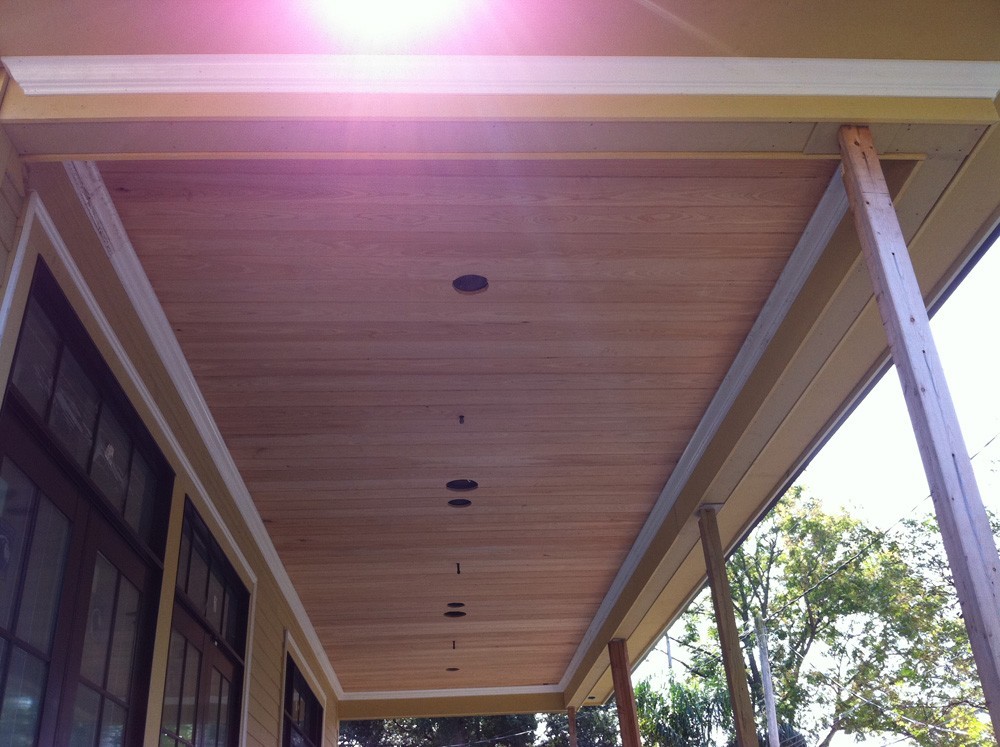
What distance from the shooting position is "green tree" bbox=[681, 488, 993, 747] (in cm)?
1145

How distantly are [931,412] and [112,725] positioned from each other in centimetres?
295

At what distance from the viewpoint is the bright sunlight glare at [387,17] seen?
2482mm

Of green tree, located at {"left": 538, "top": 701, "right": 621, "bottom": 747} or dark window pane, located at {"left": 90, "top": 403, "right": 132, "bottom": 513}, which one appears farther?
green tree, located at {"left": 538, "top": 701, "right": 621, "bottom": 747}

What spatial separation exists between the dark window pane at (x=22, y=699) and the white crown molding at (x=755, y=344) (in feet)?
9.67

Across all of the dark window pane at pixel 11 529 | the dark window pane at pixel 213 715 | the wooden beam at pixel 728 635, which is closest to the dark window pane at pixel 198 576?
the dark window pane at pixel 213 715

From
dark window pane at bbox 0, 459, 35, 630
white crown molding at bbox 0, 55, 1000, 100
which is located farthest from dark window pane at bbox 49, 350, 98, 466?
white crown molding at bbox 0, 55, 1000, 100

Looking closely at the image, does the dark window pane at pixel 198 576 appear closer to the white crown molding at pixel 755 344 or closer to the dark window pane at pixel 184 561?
the dark window pane at pixel 184 561

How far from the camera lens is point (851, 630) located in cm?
1408

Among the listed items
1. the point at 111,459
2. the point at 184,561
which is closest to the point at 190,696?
the point at 184,561

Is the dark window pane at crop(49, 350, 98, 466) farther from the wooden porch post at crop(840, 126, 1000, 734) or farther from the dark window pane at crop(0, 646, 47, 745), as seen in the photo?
the wooden porch post at crop(840, 126, 1000, 734)

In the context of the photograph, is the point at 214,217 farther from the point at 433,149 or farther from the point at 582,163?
the point at 582,163

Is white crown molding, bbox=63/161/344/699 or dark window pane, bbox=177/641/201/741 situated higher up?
white crown molding, bbox=63/161/344/699

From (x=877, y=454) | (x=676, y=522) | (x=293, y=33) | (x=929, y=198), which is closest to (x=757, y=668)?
(x=877, y=454)

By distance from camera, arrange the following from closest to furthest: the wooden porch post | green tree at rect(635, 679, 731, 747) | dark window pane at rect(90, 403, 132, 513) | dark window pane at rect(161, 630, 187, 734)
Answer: the wooden porch post → dark window pane at rect(90, 403, 132, 513) → dark window pane at rect(161, 630, 187, 734) → green tree at rect(635, 679, 731, 747)
